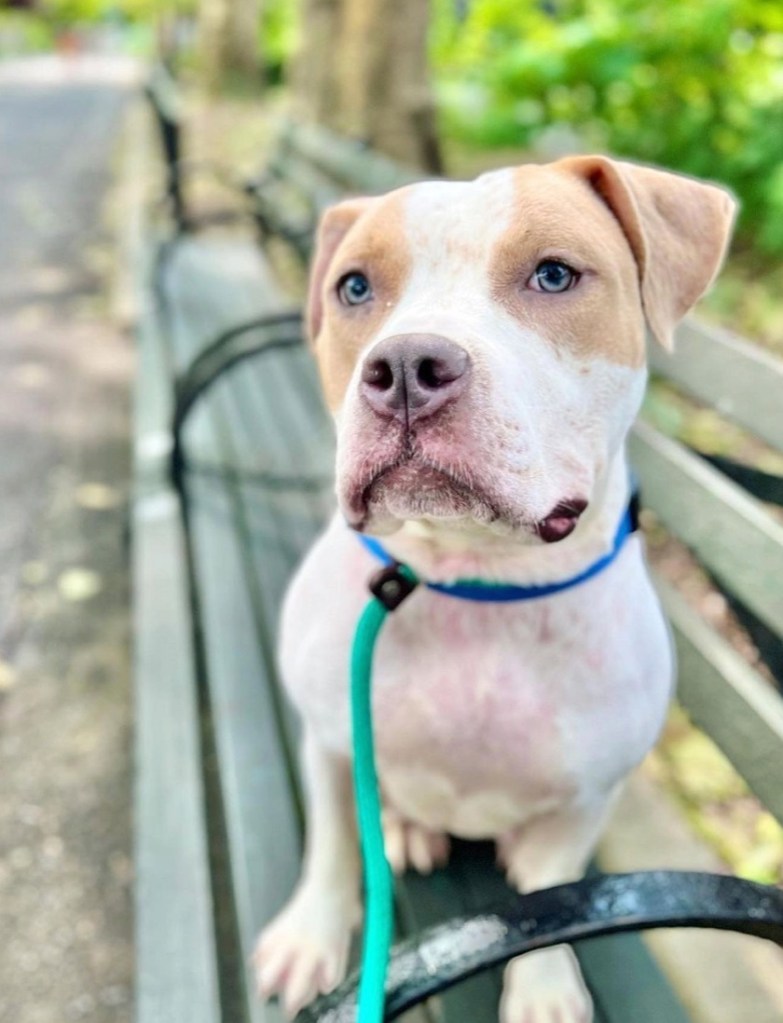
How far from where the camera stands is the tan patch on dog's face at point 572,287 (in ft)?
4.51

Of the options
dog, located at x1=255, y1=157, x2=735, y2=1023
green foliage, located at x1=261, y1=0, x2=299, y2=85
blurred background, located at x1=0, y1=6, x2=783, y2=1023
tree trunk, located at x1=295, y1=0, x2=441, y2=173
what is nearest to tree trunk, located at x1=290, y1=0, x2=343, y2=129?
blurred background, located at x1=0, y1=6, x2=783, y2=1023

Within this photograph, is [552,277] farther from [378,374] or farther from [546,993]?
[546,993]

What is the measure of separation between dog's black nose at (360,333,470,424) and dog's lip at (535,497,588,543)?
237 millimetres

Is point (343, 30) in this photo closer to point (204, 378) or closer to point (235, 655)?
point (204, 378)

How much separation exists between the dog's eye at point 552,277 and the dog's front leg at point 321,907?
0.91 m

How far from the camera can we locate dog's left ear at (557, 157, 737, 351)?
146 centimetres

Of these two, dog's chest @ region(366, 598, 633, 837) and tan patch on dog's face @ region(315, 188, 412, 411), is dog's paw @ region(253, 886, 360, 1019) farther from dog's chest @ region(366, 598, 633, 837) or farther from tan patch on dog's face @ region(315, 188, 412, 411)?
tan patch on dog's face @ region(315, 188, 412, 411)

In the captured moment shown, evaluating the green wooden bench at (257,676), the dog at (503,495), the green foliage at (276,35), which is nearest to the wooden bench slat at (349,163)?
the green wooden bench at (257,676)

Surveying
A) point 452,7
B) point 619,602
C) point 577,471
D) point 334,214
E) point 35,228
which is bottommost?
point 35,228

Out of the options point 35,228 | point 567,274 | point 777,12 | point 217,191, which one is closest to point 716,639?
point 567,274

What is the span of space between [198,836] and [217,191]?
317 inches

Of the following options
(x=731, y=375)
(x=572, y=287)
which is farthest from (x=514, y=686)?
(x=731, y=375)

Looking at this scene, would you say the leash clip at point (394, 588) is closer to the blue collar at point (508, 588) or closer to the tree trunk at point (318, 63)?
the blue collar at point (508, 588)

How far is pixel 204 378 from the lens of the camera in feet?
10.2
